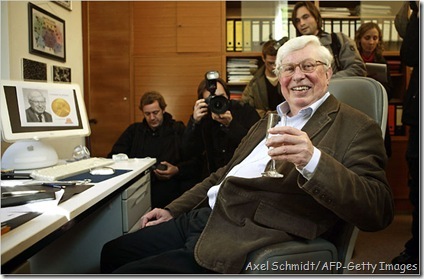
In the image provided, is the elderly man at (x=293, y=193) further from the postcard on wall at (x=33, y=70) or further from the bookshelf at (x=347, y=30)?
the bookshelf at (x=347, y=30)

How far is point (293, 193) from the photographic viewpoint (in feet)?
3.25

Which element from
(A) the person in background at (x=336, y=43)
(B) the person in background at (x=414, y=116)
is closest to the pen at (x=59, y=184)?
(A) the person in background at (x=336, y=43)

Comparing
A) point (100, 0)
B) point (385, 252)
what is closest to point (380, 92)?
point (385, 252)

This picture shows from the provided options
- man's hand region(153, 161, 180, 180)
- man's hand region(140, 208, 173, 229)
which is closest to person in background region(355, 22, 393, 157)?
man's hand region(153, 161, 180, 180)

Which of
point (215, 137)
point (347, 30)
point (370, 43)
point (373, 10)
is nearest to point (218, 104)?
point (215, 137)

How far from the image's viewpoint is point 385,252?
2.12m

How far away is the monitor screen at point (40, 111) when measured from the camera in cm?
152

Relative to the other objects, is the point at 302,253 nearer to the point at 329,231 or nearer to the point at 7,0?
the point at 329,231

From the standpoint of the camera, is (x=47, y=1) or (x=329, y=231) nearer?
(x=329, y=231)

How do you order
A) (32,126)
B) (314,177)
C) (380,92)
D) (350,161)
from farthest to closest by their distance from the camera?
(32,126) → (380,92) → (350,161) → (314,177)

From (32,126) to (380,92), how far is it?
140 centimetres

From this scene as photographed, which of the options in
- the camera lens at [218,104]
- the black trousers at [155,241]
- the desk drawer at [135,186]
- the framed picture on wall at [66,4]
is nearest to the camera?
the black trousers at [155,241]

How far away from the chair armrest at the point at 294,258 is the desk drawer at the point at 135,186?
2.43 ft

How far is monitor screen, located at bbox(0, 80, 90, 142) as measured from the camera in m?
1.52
